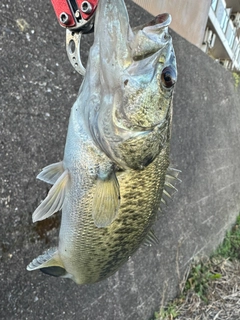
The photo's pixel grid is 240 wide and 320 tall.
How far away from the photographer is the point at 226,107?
654cm

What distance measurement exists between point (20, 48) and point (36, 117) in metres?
0.43

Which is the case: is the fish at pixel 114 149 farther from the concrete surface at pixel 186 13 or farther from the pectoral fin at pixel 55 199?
the concrete surface at pixel 186 13

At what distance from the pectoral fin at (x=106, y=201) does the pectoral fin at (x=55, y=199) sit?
143mm

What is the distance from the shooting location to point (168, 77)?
141 centimetres

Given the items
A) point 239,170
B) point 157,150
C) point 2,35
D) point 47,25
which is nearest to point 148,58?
point 157,150

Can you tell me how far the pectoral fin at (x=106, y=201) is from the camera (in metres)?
1.48

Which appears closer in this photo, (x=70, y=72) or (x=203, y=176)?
(x=70, y=72)

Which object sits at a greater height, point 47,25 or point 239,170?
point 47,25

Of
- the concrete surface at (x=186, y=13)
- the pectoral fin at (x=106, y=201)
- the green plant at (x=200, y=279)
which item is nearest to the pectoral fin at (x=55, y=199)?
the pectoral fin at (x=106, y=201)

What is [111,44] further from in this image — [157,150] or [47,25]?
[47,25]

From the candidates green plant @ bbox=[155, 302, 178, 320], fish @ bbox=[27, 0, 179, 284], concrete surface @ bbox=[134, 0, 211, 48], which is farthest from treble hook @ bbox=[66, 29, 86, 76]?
green plant @ bbox=[155, 302, 178, 320]

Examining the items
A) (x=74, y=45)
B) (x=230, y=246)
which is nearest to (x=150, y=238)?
(x=74, y=45)

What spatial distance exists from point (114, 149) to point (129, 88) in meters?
0.23

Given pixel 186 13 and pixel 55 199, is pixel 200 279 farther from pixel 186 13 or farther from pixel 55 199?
pixel 55 199
